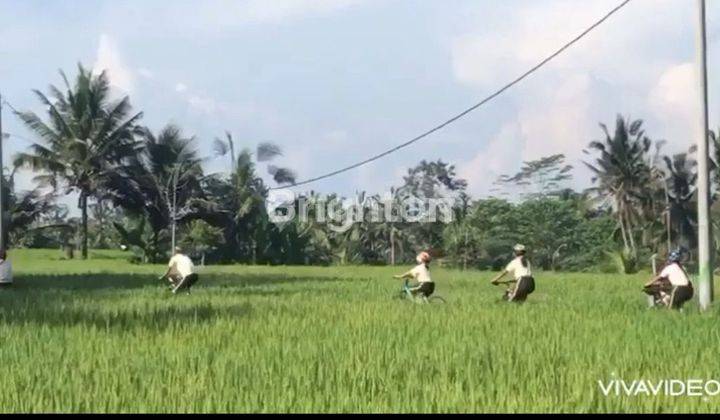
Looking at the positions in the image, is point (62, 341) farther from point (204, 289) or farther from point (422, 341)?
point (204, 289)

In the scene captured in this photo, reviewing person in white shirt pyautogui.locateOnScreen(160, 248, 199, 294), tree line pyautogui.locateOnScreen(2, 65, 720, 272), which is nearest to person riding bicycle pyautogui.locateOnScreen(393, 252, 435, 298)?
person in white shirt pyautogui.locateOnScreen(160, 248, 199, 294)

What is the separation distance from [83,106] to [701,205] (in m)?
25.0

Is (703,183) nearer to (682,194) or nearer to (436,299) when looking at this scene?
(436,299)

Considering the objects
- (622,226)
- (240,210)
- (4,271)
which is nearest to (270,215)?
(240,210)

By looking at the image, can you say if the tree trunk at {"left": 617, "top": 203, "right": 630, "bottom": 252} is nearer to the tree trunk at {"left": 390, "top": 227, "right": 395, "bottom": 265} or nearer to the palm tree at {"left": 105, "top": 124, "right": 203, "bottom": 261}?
the tree trunk at {"left": 390, "top": 227, "right": 395, "bottom": 265}

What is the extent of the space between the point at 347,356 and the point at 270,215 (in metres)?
33.6

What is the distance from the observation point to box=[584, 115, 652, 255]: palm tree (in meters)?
37.4

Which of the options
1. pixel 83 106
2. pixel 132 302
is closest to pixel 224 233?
pixel 83 106

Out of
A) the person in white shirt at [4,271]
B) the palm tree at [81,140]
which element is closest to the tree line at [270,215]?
the palm tree at [81,140]

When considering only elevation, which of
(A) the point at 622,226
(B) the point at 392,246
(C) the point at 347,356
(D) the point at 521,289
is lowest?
(C) the point at 347,356

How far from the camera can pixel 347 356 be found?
641 centimetres

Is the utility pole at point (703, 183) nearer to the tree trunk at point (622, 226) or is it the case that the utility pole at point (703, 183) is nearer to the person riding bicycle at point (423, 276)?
the person riding bicycle at point (423, 276)

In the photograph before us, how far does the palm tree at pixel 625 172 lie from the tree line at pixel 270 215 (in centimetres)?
5

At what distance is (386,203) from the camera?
41812mm
